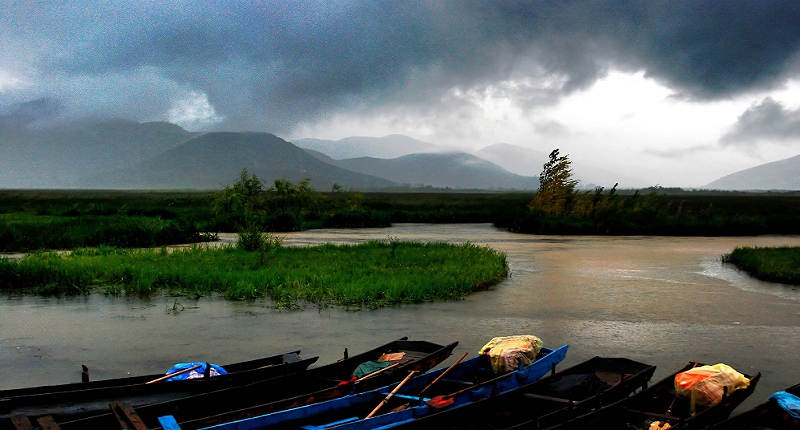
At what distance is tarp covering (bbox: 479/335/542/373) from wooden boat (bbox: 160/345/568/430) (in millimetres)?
117

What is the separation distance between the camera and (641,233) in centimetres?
2833

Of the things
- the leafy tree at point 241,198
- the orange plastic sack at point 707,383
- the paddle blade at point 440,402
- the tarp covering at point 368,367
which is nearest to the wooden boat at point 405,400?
the paddle blade at point 440,402

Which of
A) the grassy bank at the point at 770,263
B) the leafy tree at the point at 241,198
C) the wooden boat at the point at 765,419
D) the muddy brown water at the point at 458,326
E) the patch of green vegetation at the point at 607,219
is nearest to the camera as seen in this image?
the wooden boat at the point at 765,419

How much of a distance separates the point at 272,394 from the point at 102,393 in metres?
1.44

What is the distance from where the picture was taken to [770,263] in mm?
16031

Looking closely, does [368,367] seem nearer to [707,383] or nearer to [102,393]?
[102,393]

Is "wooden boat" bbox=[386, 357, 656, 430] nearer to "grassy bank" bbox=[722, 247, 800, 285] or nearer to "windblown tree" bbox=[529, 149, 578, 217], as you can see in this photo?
"grassy bank" bbox=[722, 247, 800, 285]

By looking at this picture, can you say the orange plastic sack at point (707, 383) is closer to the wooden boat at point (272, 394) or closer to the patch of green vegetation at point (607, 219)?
the wooden boat at point (272, 394)

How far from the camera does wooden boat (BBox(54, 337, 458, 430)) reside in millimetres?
4973

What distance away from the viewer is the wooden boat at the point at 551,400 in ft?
16.9

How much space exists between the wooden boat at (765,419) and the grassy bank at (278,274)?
Result: 688 centimetres

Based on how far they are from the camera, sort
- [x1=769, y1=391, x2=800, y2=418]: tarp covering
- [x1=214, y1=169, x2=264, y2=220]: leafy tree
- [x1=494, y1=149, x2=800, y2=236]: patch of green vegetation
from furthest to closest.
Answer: [x1=214, y1=169, x2=264, y2=220]: leafy tree
[x1=494, y1=149, x2=800, y2=236]: patch of green vegetation
[x1=769, y1=391, x2=800, y2=418]: tarp covering

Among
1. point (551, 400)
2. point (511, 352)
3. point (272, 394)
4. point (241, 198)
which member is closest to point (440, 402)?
point (551, 400)

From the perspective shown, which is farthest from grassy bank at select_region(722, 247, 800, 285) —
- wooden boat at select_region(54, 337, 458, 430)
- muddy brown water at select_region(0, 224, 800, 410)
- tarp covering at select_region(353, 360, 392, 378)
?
tarp covering at select_region(353, 360, 392, 378)
